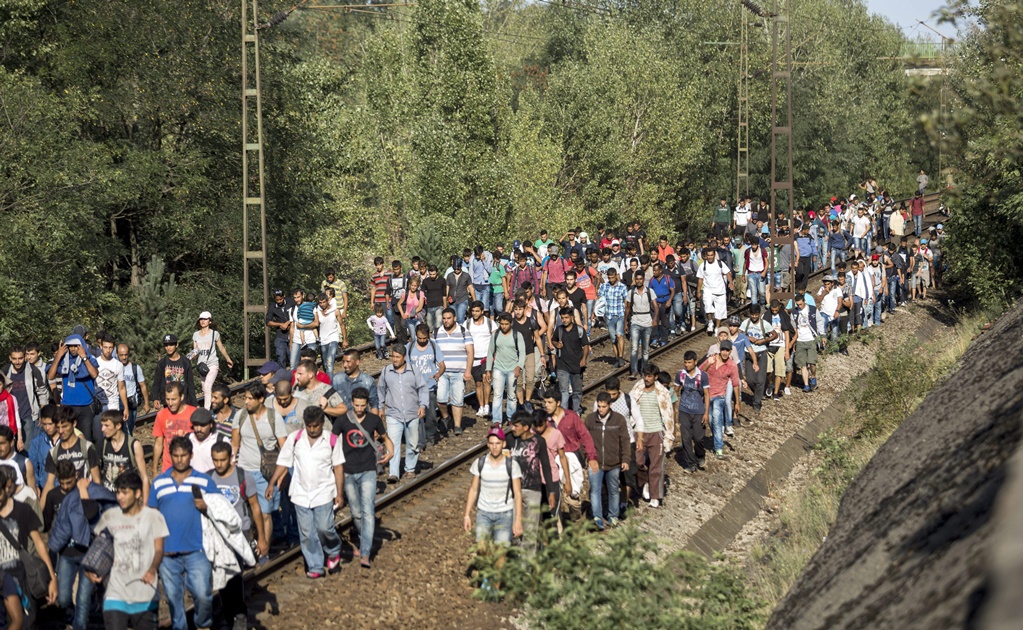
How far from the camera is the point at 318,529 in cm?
1114

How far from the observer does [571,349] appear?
1652cm

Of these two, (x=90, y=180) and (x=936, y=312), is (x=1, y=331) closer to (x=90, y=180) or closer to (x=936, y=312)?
(x=90, y=180)

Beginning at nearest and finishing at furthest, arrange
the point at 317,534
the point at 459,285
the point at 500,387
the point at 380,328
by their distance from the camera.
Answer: the point at 317,534 < the point at 500,387 < the point at 459,285 < the point at 380,328

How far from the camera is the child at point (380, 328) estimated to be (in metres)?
22.4

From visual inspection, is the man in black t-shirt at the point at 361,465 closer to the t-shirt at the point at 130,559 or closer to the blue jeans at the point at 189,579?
the blue jeans at the point at 189,579

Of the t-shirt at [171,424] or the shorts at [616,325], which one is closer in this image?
the t-shirt at [171,424]

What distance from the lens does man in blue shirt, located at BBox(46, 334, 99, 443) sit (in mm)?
13975

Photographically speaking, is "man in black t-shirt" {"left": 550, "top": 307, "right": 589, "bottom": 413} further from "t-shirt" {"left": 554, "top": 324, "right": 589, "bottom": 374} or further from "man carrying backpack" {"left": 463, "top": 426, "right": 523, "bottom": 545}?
"man carrying backpack" {"left": 463, "top": 426, "right": 523, "bottom": 545}

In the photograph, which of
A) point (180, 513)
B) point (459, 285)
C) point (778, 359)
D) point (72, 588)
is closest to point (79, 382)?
point (72, 588)

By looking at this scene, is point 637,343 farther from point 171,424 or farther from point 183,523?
Answer: point 183,523

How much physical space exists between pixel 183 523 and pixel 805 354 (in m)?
14.9

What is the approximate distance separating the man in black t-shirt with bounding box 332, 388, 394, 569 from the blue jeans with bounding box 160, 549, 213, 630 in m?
2.26

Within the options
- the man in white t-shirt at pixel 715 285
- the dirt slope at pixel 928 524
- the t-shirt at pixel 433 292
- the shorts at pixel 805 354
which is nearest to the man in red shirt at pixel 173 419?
the dirt slope at pixel 928 524

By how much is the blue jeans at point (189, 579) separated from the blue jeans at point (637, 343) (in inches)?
446
